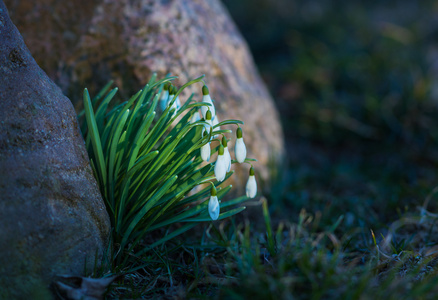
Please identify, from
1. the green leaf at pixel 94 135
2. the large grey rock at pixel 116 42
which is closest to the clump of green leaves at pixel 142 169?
the green leaf at pixel 94 135

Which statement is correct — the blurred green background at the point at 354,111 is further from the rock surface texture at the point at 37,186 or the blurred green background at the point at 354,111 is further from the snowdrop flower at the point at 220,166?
the rock surface texture at the point at 37,186

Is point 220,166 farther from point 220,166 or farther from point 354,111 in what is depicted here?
point 354,111

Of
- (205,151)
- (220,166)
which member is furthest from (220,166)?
(205,151)

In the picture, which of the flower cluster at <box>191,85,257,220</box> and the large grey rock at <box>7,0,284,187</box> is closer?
the flower cluster at <box>191,85,257,220</box>

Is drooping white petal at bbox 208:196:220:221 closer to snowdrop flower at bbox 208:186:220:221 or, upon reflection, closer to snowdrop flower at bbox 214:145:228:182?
snowdrop flower at bbox 208:186:220:221

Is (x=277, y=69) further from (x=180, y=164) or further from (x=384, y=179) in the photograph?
(x=180, y=164)

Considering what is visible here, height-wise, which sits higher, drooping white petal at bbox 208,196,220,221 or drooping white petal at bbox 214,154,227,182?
drooping white petal at bbox 214,154,227,182

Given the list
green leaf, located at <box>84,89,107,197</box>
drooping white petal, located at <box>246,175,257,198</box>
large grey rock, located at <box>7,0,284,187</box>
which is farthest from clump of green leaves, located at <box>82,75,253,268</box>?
large grey rock, located at <box>7,0,284,187</box>
